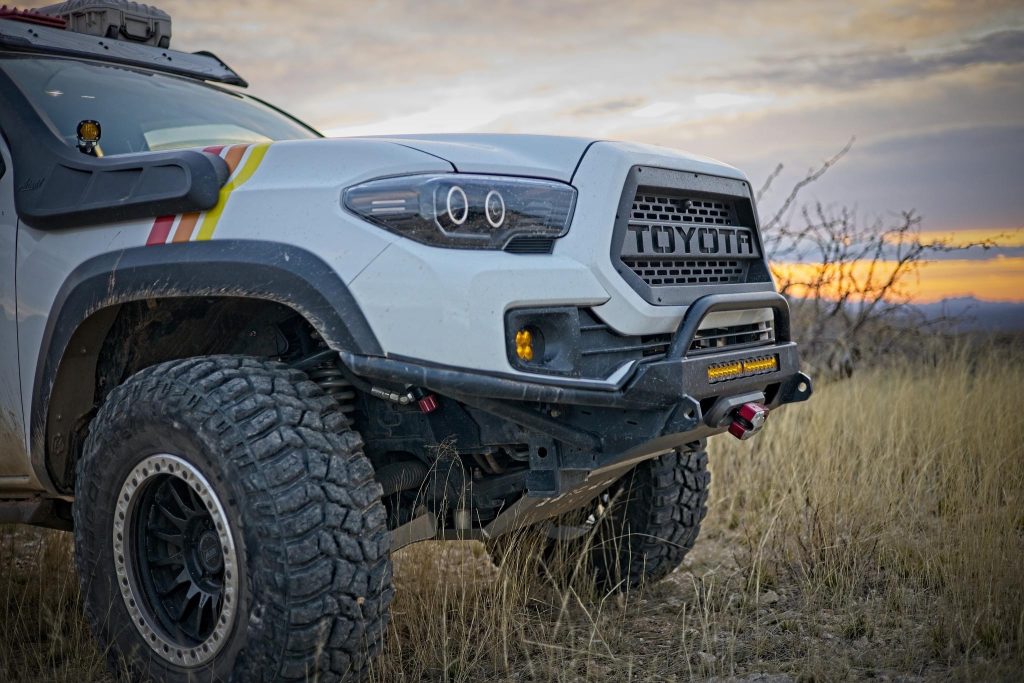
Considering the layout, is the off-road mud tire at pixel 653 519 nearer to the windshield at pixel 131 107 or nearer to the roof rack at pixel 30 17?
the windshield at pixel 131 107

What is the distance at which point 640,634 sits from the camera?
3.68 meters

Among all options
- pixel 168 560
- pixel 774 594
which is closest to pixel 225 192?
pixel 168 560

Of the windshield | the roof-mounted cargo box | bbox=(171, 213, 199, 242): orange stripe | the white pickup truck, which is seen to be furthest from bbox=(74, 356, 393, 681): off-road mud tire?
the roof-mounted cargo box

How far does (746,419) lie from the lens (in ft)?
9.75

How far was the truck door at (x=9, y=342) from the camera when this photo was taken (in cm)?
337

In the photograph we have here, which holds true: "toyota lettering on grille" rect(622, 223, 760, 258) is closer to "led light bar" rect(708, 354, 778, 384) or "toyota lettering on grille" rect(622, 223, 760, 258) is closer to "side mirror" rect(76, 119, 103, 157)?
"led light bar" rect(708, 354, 778, 384)

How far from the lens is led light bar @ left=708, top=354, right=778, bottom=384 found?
2.90m

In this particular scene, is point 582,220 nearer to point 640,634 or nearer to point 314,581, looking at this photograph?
point 314,581

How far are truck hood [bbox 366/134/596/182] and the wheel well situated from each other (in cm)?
72

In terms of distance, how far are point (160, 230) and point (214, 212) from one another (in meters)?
0.22

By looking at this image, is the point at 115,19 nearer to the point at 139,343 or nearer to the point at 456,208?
the point at 139,343

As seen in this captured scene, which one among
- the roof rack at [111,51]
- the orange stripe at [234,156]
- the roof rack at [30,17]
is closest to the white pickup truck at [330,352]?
the orange stripe at [234,156]

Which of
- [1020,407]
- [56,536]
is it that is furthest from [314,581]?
[1020,407]

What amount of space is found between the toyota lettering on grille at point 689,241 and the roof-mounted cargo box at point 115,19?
2.85 meters
